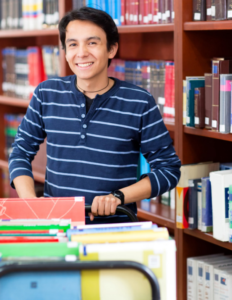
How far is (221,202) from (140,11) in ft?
3.19

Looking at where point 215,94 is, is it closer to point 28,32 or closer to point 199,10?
point 199,10

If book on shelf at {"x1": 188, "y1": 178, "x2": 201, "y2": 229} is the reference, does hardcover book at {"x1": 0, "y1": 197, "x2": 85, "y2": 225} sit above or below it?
above

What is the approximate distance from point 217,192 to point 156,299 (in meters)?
1.01

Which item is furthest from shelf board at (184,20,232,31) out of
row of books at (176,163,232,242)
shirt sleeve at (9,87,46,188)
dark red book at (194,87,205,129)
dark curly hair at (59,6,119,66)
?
shirt sleeve at (9,87,46,188)

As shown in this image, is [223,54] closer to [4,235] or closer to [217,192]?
[217,192]

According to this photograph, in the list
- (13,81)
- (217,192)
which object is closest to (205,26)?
(217,192)

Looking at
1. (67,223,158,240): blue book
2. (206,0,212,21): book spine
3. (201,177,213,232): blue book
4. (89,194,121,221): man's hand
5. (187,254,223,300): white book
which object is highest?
(206,0,212,21): book spine

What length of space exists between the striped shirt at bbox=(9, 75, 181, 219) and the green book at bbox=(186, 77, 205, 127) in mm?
390

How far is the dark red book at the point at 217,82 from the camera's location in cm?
175

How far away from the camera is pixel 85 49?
58.7 inches

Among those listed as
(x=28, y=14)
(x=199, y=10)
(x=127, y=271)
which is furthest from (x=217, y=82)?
(x=28, y=14)

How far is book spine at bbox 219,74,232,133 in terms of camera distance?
5.66 ft

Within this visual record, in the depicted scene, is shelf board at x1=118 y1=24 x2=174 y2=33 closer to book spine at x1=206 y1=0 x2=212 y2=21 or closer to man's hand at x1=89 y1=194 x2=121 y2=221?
book spine at x1=206 y1=0 x2=212 y2=21

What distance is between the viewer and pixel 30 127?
162 centimetres
